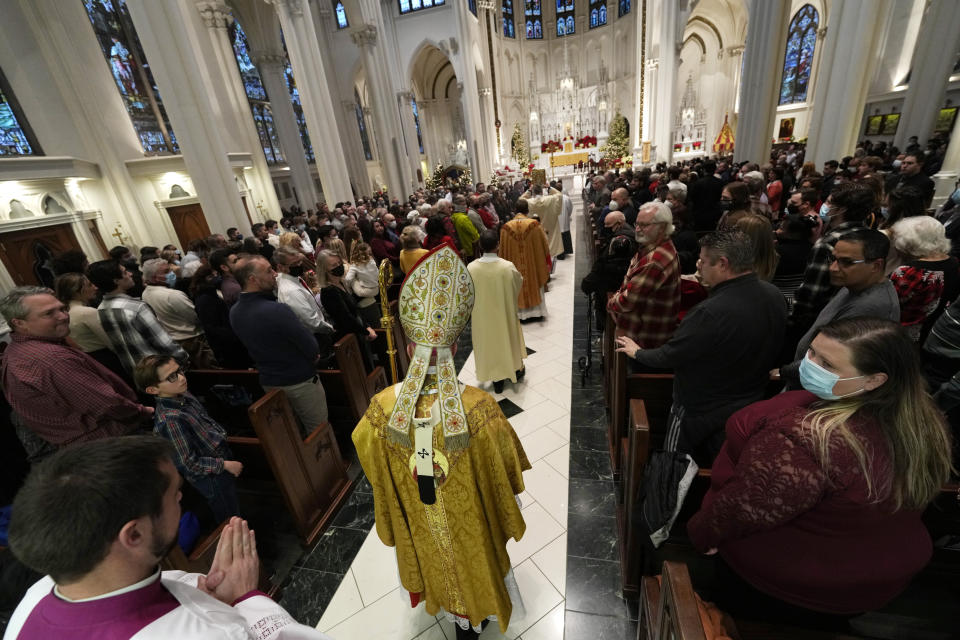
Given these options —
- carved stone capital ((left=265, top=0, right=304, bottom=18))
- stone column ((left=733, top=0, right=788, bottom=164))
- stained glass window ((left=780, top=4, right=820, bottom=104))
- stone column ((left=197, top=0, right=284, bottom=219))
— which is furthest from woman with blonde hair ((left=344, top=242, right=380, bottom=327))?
stained glass window ((left=780, top=4, right=820, bottom=104))

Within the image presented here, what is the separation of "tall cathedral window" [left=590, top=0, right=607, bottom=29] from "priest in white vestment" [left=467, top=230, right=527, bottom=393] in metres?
36.1

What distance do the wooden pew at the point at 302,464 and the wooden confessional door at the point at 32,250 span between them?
8061 millimetres

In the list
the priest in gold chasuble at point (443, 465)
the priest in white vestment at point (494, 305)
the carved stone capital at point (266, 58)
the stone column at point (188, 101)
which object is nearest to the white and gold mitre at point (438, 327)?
the priest in gold chasuble at point (443, 465)

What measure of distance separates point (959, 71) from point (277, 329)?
20938mm

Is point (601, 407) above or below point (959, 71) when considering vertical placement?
below

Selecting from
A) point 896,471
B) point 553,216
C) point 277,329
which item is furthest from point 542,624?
point 553,216

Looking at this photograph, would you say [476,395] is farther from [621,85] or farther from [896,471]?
[621,85]

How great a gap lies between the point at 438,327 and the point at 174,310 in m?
3.39

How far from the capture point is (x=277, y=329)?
2.81m

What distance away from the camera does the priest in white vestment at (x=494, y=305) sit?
416 cm

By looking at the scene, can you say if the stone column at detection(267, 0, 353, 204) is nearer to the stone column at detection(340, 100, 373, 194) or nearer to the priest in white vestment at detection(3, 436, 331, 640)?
the stone column at detection(340, 100, 373, 194)

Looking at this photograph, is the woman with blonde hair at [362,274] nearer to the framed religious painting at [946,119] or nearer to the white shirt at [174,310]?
the white shirt at [174,310]

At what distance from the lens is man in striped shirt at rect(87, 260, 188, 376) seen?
288 cm

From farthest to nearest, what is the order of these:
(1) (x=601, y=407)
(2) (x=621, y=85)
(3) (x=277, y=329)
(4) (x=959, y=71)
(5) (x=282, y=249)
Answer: (2) (x=621, y=85), (4) (x=959, y=71), (1) (x=601, y=407), (5) (x=282, y=249), (3) (x=277, y=329)
